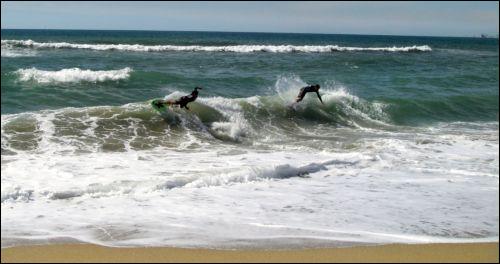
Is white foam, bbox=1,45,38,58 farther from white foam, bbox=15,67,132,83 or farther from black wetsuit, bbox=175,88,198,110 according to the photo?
black wetsuit, bbox=175,88,198,110

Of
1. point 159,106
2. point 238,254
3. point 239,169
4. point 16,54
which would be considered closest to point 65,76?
point 159,106

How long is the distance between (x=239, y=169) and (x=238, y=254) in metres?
3.03

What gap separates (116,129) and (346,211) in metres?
5.79

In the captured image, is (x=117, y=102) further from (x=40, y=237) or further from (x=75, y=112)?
(x=40, y=237)

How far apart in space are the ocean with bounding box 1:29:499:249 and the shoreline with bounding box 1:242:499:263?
0.50ft

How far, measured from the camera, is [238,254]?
464 centimetres

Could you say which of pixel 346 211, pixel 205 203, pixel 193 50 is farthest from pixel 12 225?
pixel 193 50

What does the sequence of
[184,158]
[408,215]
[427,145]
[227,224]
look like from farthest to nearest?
[427,145]
[184,158]
[408,215]
[227,224]

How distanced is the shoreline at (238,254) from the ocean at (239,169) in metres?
0.15

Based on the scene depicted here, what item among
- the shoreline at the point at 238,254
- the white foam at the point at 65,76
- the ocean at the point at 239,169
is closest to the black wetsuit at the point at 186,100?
the ocean at the point at 239,169

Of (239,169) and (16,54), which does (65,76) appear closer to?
(239,169)

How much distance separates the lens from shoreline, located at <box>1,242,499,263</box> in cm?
446

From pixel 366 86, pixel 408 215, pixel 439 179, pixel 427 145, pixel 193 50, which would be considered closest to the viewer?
pixel 408 215

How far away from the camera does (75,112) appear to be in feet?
35.8
